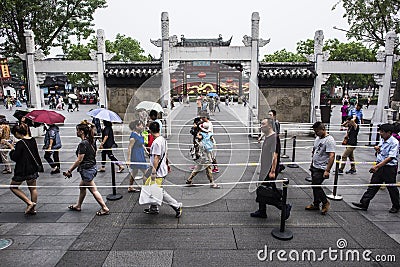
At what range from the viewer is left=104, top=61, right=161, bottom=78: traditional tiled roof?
12953 mm

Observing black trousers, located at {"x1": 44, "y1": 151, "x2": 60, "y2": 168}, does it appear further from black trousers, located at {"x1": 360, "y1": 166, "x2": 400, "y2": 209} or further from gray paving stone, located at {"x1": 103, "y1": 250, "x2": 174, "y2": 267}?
black trousers, located at {"x1": 360, "y1": 166, "x2": 400, "y2": 209}

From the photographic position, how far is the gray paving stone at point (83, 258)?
3.65m

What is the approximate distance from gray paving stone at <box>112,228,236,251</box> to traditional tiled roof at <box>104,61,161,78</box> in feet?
32.1

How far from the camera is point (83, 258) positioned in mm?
3768

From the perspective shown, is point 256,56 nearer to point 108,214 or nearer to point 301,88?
point 301,88

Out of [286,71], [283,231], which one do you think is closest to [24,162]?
[283,231]

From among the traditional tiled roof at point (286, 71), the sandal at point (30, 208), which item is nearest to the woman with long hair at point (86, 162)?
the sandal at point (30, 208)

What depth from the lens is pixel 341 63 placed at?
12516mm

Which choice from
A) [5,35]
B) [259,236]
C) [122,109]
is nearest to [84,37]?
[5,35]

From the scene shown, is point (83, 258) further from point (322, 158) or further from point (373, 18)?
point (373, 18)

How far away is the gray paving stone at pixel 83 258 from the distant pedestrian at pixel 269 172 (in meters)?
2.61

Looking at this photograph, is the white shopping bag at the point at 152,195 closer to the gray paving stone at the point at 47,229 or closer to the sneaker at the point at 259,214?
the gray paving stone at the point at 47,229

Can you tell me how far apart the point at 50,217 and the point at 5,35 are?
1469 centimetres

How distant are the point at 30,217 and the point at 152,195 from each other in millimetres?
2329
